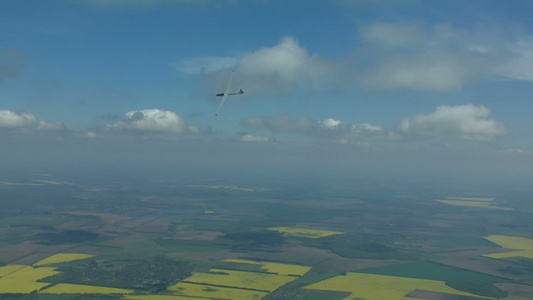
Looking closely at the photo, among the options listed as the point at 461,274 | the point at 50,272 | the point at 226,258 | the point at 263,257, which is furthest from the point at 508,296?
the point at 50,272

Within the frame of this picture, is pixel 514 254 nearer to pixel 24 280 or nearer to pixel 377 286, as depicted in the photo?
pixel 377 286

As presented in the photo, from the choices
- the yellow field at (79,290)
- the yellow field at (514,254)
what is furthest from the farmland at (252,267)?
the yellow field at (514,254)

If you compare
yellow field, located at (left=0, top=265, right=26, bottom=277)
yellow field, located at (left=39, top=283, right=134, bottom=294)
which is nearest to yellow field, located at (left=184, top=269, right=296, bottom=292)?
yellow field, located at (left=39, top=283, right=134, bottom=294)

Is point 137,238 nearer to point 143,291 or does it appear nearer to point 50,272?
point 50,272

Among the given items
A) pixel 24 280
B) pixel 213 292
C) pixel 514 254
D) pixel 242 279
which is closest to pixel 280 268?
pixel 242 279

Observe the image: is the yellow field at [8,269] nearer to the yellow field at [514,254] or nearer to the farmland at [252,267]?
the farmland at [252,267]

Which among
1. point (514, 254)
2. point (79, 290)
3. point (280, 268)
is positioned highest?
point (514, 254)
